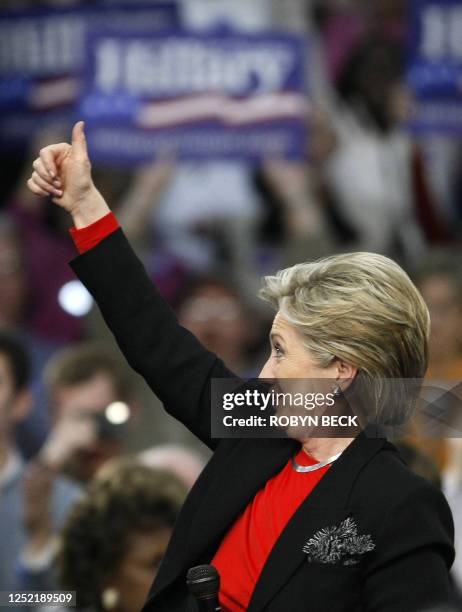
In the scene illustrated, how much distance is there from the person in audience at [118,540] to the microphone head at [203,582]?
1139 mm

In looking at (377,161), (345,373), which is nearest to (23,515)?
(345,373)

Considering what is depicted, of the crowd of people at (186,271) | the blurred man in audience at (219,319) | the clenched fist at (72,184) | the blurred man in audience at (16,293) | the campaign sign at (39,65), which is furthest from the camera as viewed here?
the campaign sign at (39,65)

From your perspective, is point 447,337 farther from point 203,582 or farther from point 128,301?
point 203,582

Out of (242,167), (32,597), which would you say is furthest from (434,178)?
(32,597)

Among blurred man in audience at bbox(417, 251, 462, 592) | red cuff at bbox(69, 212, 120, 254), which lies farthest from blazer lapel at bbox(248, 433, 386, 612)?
blurred man in audience at bbox(417, 251, 462, 592)

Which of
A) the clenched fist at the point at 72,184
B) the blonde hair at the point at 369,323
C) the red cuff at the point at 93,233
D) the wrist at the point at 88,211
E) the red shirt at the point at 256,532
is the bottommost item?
the red shirt at the point at 256,532

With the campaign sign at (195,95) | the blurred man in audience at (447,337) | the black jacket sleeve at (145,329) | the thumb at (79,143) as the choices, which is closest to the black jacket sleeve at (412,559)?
the black jacket sleeve at (145,329)

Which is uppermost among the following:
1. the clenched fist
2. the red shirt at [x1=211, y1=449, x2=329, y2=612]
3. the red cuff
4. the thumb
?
the thumb

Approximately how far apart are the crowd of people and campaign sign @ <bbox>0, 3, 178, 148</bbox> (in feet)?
0.89

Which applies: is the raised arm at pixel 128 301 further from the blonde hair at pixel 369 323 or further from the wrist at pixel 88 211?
the blonde hair at pixel 369 323

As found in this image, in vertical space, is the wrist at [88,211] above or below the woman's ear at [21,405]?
above

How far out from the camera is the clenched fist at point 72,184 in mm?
2127

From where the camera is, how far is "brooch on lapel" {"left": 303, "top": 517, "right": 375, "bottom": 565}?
1.87 m

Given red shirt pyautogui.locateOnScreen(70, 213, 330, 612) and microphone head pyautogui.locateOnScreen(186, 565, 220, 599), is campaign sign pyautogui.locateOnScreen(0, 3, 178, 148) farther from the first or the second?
microphone head pyautogui.locateOnScreen(186, 565, 220, 599)
